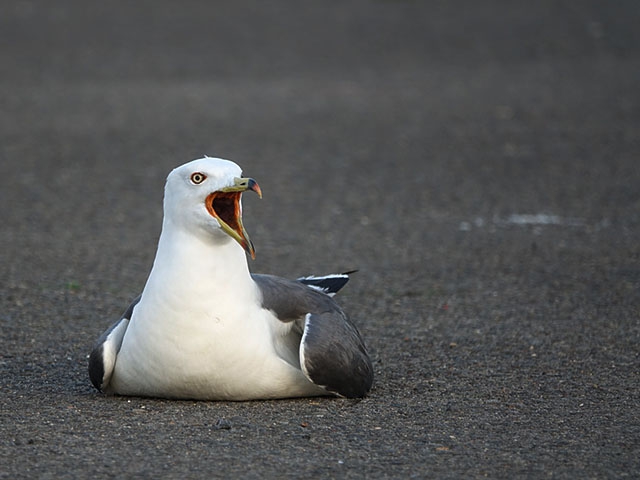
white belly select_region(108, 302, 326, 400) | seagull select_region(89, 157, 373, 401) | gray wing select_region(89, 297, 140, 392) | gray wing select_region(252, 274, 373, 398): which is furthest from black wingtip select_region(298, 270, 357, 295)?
gray wing select_region(89, 297, 140, 392)

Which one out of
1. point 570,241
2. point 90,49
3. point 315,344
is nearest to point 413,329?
point 315,344

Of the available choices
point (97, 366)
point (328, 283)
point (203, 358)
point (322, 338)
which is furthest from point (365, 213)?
point (203, 358)

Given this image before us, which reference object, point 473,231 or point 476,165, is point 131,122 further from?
point 473,231

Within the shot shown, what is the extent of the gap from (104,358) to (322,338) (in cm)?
106

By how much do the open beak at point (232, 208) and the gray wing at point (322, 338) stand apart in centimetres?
41

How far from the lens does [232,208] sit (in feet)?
18.4

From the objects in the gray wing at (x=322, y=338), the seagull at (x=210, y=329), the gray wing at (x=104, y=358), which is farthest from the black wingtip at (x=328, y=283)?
the gray wing at (x=104, y=358)

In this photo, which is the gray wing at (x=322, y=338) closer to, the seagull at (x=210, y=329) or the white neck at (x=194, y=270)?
the seagull at (x=210, y=329)

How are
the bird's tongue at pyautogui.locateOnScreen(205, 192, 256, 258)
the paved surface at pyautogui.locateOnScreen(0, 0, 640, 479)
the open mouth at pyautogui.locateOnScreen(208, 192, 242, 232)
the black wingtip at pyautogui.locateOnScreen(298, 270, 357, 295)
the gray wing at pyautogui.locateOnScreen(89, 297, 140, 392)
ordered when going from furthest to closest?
the black wingtip at pyautogui.locateOnScreen(298, 270, 357, 295) < the gray wing at pyautogui.locateOnScreen(89, 297, 140, 392) < the open mouth at pyautogui.locateOnScreen(208, 192, 242, 232) < the bird's tongue at pyautogui.locateOnScreen(205, 192, 256, 258) < the paved surface at pyautogui.locateOnScreen(0, 0, 640, 479)

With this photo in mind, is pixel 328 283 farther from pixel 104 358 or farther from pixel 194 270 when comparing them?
pixel 104 358

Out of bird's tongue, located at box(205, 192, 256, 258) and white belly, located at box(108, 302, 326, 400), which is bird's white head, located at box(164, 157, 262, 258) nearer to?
bird's tongue, located at box(205, 192, 256, 258)

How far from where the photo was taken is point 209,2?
2359 cm

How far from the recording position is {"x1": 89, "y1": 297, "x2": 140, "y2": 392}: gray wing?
562 centimetres

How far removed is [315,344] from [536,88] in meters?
12.4
